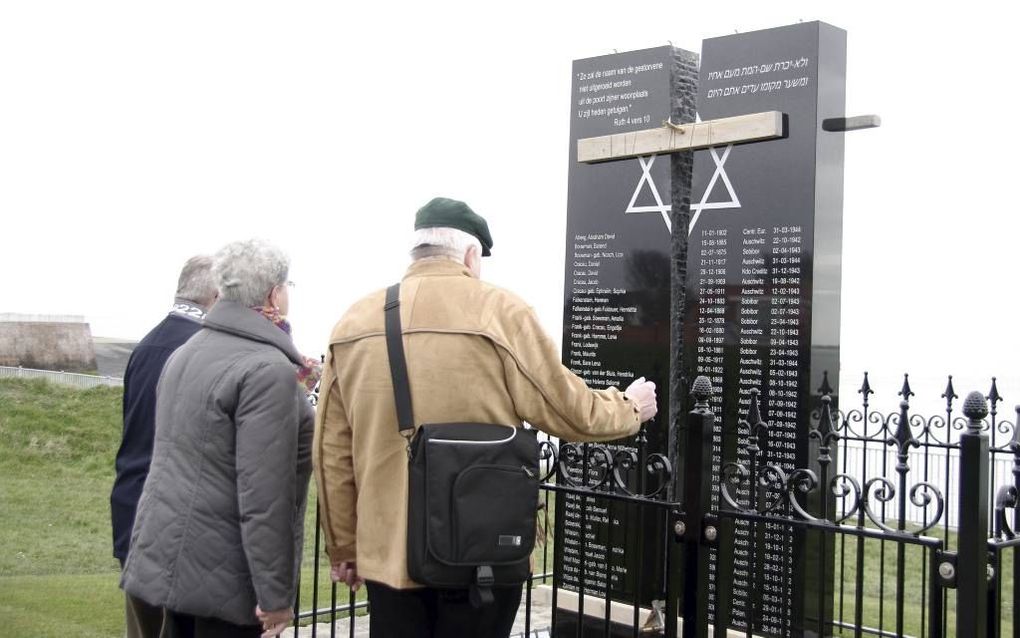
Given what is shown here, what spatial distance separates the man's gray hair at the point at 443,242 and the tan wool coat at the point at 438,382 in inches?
1.2

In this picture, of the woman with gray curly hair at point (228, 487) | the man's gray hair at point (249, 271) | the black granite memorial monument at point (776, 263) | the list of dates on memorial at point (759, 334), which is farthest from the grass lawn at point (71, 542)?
the man's gray hair at point (249, 271)

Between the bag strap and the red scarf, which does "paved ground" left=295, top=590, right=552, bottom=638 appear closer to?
the red scarf

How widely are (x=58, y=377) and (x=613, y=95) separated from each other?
11.9 m

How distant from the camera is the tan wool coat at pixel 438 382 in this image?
2.67 metres

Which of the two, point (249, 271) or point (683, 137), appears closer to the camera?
point (249, 271)

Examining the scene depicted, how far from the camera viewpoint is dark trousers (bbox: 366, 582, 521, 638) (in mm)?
2682

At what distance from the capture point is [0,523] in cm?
1009

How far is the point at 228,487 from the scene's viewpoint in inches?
116

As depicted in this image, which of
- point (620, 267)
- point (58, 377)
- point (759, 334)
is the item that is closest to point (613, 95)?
point (620, 267)

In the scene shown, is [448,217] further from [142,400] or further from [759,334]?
[759,334]

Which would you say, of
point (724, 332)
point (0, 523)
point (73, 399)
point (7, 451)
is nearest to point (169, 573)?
point (724, 332)

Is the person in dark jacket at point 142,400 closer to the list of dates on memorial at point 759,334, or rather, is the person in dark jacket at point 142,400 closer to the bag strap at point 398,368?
the bag strap at point 398,368

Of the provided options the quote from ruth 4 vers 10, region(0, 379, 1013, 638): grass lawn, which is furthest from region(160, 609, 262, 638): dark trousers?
the quote from ruth 4 vers 10

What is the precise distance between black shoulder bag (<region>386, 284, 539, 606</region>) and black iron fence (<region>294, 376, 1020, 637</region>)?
36 cm
